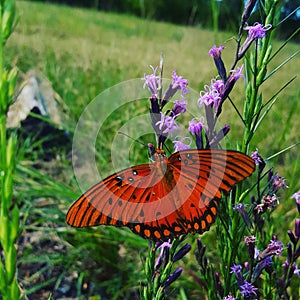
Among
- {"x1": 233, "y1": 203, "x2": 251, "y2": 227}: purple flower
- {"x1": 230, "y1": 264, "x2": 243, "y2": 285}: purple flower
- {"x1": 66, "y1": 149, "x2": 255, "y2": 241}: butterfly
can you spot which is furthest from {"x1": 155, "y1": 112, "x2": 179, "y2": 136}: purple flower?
{"x1": 230, "y1": 264, "x2": 243, "y2": 285}: purple flower

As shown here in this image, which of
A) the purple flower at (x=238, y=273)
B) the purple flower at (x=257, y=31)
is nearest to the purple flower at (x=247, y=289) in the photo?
the purple flower at (x=238, y=273)

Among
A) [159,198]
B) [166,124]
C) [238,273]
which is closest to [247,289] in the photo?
[238,273]

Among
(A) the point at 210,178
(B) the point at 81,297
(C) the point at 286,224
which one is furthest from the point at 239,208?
(C) the point at 286,224

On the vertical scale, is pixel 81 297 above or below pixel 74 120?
below

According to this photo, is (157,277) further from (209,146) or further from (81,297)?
(81,297)

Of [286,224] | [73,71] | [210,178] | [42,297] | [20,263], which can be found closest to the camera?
[210,178]

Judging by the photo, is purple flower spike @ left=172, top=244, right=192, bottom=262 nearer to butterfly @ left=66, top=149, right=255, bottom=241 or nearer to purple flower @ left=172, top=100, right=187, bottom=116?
butterfly @ left=66, top=149, right=255, bottom=241

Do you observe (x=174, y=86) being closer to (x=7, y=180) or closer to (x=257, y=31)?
(x=257, y=31)

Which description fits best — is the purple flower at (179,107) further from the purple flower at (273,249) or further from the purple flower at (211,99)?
the purple flower at (273,249)

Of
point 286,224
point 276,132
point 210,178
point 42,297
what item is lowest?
point 42,297
